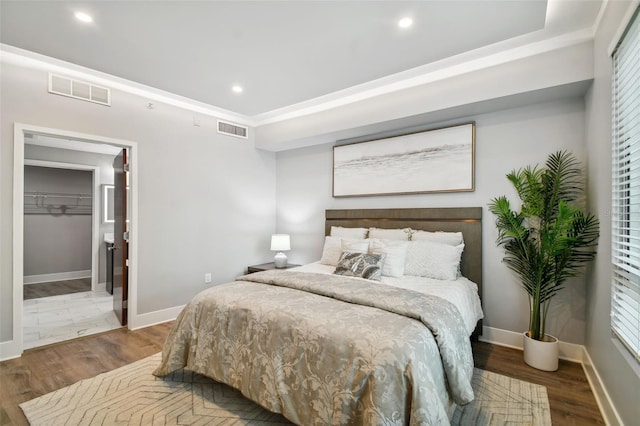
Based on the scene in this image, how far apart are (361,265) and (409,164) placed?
147 cm

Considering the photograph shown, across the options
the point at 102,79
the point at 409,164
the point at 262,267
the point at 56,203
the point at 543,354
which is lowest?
the point at 543,354

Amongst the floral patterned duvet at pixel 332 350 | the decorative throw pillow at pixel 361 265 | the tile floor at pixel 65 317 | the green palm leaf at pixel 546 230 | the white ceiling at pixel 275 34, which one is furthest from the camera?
the tile floor at pixel 65 317

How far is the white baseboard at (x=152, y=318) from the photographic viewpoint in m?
3.43

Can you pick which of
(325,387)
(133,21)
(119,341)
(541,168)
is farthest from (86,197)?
(541,168)

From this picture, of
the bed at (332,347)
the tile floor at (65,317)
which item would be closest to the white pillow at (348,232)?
the bed at (332,347)

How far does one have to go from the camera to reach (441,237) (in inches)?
125

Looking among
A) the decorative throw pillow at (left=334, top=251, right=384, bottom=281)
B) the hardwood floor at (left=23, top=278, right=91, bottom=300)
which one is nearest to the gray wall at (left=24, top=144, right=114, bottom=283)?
the hardwood floor at (left=23, top=278, right=91, bottom=300)

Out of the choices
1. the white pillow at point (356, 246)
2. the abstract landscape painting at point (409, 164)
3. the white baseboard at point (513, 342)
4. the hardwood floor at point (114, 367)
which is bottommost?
the hardwood floor at point (114, 367)

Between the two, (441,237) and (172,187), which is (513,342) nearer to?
(441,237)

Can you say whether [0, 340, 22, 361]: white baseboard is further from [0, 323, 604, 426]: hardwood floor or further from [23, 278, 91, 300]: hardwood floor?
[23, 278, 91, 300]: hardwood floor

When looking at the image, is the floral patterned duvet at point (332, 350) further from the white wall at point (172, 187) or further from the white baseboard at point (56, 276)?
the white baseboard at point (56, 276)

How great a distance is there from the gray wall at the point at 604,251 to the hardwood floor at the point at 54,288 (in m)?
6.90

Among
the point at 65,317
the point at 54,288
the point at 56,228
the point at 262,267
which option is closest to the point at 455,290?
the point at 262,267

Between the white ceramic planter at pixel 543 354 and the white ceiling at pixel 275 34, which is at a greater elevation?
the white ceiling at pixel 275 34
